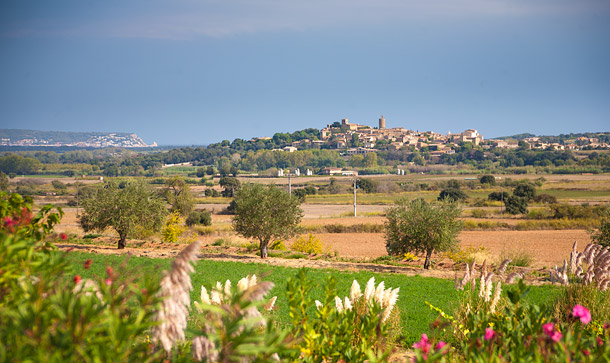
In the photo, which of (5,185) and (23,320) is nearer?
(23,320)

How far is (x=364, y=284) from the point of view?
48.1 ft

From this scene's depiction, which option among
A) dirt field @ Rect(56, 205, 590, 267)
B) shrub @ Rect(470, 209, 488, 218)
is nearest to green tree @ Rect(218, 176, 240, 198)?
shrub @ Rect(470, 209, 488, 218)

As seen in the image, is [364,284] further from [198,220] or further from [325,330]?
[198,220]

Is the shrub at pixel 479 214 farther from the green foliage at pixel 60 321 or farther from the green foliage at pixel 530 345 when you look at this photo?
the green foliage at pixel 60 321

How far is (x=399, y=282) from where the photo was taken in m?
15.2

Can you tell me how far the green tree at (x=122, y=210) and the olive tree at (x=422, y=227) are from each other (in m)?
12.1

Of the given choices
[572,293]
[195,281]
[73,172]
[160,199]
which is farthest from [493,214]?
[73,172]

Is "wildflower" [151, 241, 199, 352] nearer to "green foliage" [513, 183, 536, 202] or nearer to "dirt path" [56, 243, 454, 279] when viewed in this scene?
"dirt path" [56, 243, 454, 279]

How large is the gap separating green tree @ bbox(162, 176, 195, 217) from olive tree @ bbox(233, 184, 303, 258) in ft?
75.2

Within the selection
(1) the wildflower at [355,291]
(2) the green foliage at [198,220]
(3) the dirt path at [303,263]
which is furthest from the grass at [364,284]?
(2) the green foliage at [198,220]

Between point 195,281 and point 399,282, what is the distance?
6.40 m

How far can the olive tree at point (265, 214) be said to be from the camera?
21266 millimetres

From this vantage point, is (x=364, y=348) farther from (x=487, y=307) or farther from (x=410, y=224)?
(x=410, y=224)

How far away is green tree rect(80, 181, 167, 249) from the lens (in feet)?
75.5
